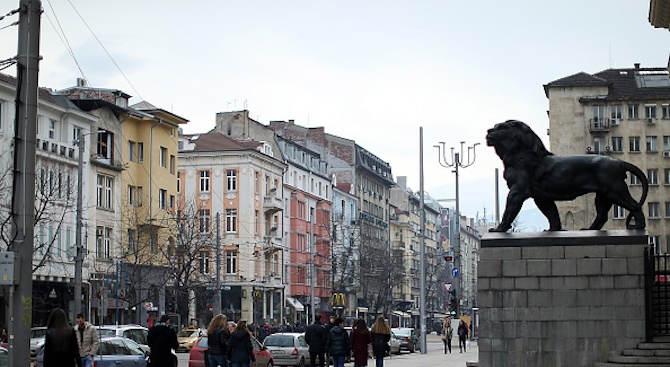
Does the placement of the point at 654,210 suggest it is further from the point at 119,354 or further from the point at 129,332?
the point at 119,354

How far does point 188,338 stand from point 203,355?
86.7 ft

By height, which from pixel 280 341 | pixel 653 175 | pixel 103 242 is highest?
pixel 653 175

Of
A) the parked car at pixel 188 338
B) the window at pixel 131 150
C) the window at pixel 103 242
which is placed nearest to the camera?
the parked car at pixel 188 338

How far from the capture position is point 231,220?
8212 centimetres

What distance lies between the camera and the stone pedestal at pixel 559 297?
1978 centimetres

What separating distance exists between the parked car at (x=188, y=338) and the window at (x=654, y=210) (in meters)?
40.2

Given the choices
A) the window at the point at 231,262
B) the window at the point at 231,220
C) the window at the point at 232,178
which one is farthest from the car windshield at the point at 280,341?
the window at the point at 232,178

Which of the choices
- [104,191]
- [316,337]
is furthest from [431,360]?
[104,191]

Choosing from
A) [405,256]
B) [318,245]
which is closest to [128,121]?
[318,245]

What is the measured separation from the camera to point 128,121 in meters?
63.2

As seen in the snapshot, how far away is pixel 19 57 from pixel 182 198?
2372 inches

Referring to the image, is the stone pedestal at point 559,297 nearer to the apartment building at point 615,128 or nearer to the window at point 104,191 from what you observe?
the window at point 104,191

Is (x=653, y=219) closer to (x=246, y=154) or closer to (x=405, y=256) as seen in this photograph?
(x=246, y=154)

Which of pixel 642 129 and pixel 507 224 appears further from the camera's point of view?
pixel 642 129
